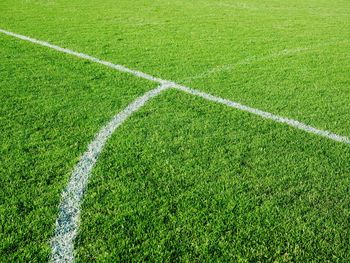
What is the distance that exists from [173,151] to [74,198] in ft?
3.28

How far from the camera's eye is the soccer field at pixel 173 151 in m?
2.54

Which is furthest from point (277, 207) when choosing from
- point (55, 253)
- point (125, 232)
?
point (55, 253)

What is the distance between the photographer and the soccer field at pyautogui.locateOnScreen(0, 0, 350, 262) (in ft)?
8.33

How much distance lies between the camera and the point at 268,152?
3467 mm

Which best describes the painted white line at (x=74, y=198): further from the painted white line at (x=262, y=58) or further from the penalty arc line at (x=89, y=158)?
the painted white line at (x=262, y=58)

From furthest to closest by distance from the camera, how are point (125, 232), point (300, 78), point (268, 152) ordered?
point (300, 78)
point (268, 152)
point (125, 232)

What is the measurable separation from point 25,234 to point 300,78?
4027mm

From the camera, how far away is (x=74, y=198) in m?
2.84

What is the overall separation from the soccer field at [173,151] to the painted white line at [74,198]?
0.04ft

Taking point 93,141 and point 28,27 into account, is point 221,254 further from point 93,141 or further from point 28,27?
point 28,27

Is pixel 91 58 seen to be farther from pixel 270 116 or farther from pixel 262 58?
pixel 270 116

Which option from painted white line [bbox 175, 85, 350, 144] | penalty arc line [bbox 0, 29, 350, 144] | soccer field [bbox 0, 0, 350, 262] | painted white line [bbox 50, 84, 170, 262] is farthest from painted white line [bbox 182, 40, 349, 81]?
painted white line [bbox 50, 84, 170, 262]

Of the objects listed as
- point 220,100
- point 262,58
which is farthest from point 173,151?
point 262,58

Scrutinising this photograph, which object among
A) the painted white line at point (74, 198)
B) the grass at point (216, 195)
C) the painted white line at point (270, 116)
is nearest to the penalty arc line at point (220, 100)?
the painted white line at point (270, 116)
